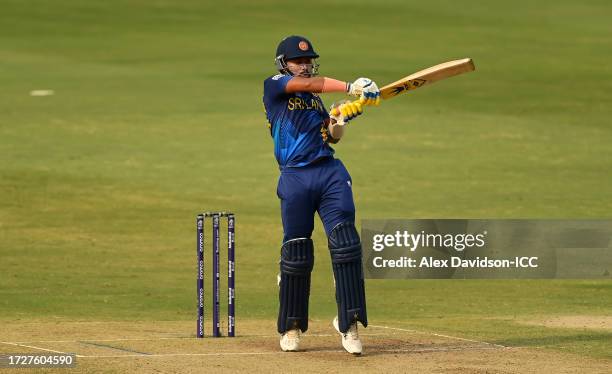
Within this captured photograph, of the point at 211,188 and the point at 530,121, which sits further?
the point at 530,121

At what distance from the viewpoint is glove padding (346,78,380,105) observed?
32.4 feet

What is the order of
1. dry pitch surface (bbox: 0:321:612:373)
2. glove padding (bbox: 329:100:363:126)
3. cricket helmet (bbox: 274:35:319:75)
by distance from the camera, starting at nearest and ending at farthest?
1. dry pitch surface (bbox: 0:321:612:373)
2. glove padding (bbox: 329:100:363:126)
3. cricket helmet (bbox: 274:35:319:75)

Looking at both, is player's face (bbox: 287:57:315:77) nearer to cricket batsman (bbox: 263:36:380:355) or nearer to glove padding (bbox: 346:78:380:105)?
cricket batsman (bbox: 263:36:380:355)

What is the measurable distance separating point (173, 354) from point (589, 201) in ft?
41.5

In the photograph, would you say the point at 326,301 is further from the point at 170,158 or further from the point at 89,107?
the point at 89,107

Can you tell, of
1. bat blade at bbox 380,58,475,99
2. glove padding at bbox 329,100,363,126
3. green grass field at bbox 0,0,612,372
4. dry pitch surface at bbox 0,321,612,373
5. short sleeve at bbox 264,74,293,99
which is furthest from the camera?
green grass field at bbox 0,0,612,372

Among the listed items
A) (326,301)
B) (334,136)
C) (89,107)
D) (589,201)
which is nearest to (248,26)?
(89,107)

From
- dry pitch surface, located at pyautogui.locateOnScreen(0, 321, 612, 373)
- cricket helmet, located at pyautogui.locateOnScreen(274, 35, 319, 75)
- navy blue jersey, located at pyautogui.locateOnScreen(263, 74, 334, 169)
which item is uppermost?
cricket helmet, located at pyautogui.locateOnScreen(274, 35, 319, 75)

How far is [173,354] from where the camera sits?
10.1m

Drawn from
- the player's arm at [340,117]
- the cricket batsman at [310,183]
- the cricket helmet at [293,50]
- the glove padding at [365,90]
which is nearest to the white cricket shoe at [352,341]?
the cricket batsman at [310,183]

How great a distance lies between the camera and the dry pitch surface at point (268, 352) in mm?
9641

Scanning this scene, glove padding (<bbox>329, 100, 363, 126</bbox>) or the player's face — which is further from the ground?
the player's face

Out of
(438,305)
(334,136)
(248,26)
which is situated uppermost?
(248,26)

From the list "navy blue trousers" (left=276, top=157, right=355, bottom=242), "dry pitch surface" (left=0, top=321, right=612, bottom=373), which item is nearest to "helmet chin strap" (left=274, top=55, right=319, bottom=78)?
"navy blue trousers" (left=276, top=157, right=355, bottom=242)
